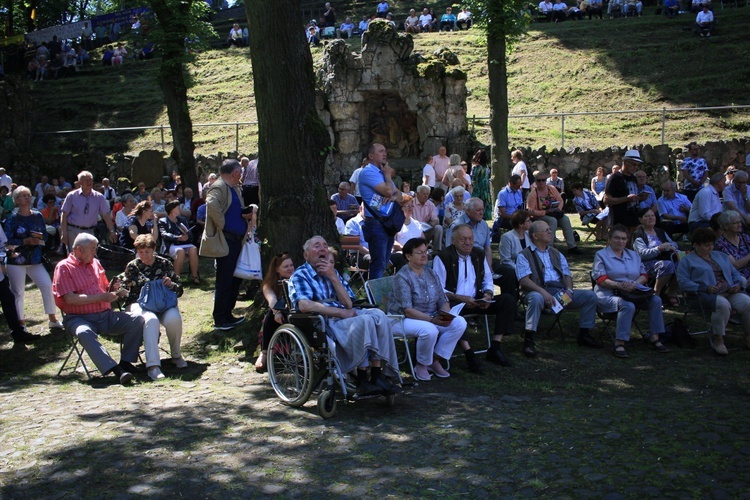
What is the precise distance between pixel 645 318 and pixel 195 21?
1153 cm

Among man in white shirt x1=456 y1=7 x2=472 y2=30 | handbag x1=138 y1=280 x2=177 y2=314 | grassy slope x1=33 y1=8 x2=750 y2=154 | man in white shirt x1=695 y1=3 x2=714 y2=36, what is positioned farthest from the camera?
man in white shirt x1=456 y1=7 x2=472 y2=30

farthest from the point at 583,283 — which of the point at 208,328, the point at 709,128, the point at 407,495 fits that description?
the point at 709,128

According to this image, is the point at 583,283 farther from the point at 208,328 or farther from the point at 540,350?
the point at 208,328

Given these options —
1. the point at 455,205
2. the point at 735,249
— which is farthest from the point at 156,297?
the point at 735,249

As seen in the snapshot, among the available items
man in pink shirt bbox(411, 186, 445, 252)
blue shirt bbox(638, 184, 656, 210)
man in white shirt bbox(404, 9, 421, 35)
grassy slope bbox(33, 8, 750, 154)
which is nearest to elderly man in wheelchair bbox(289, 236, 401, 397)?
man in pink shirt bbox(411, 186, 445, 252)

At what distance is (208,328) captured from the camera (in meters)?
9.98

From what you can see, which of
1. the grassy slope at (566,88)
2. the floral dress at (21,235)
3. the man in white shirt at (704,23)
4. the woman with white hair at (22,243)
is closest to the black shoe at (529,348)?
the woman with white hair at (22,243)

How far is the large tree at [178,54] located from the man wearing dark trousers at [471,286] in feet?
33.2

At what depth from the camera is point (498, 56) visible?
16750mm

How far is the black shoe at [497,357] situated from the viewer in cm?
834

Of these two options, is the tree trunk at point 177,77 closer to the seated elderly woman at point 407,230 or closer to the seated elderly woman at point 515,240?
the seated elderly woman at point 407,230

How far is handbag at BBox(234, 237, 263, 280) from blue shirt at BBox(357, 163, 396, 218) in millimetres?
1454

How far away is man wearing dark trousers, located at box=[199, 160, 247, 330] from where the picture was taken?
977cm

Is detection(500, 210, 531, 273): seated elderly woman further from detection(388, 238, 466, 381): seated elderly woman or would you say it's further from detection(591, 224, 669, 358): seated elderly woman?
detection(388, 238, 466, 381): seated elderly woman
